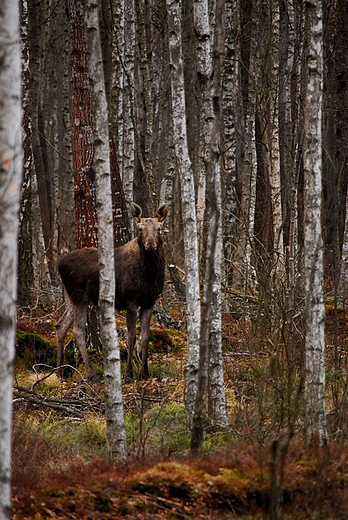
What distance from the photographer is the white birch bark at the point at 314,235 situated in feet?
21.8

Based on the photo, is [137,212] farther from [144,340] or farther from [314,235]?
[314,235]

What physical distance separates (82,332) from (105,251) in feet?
16.3

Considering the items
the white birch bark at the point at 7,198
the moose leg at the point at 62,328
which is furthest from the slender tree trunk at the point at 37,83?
the white birch bark at the point at 7,198

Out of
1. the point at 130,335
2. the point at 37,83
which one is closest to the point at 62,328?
the point at 130,335

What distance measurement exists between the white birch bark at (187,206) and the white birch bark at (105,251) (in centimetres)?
124

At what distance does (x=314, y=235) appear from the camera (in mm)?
6781

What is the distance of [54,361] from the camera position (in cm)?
1218

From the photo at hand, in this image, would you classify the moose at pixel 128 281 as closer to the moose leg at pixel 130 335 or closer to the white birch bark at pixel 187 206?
the moose leg at pixel 130 335

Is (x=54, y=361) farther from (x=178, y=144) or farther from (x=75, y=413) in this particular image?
(x=178, y=144)

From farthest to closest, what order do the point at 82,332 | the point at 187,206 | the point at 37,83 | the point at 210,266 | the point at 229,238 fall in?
the point at 37,83, the point at 229,238, the point at 82,332, the point at 187,206, the point at 210,266

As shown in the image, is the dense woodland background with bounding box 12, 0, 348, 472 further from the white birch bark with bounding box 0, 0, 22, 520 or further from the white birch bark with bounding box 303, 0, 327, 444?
the white birch bark with bounding box 0, 0, 22, 520

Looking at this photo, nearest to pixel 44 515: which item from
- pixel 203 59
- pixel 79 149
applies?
pixel 203 59

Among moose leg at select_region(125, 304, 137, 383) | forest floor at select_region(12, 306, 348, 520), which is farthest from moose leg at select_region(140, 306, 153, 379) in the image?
forest floor at select_region(12, 306, 348, 520)

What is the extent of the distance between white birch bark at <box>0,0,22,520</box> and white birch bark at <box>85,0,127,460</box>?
9.71 ft
